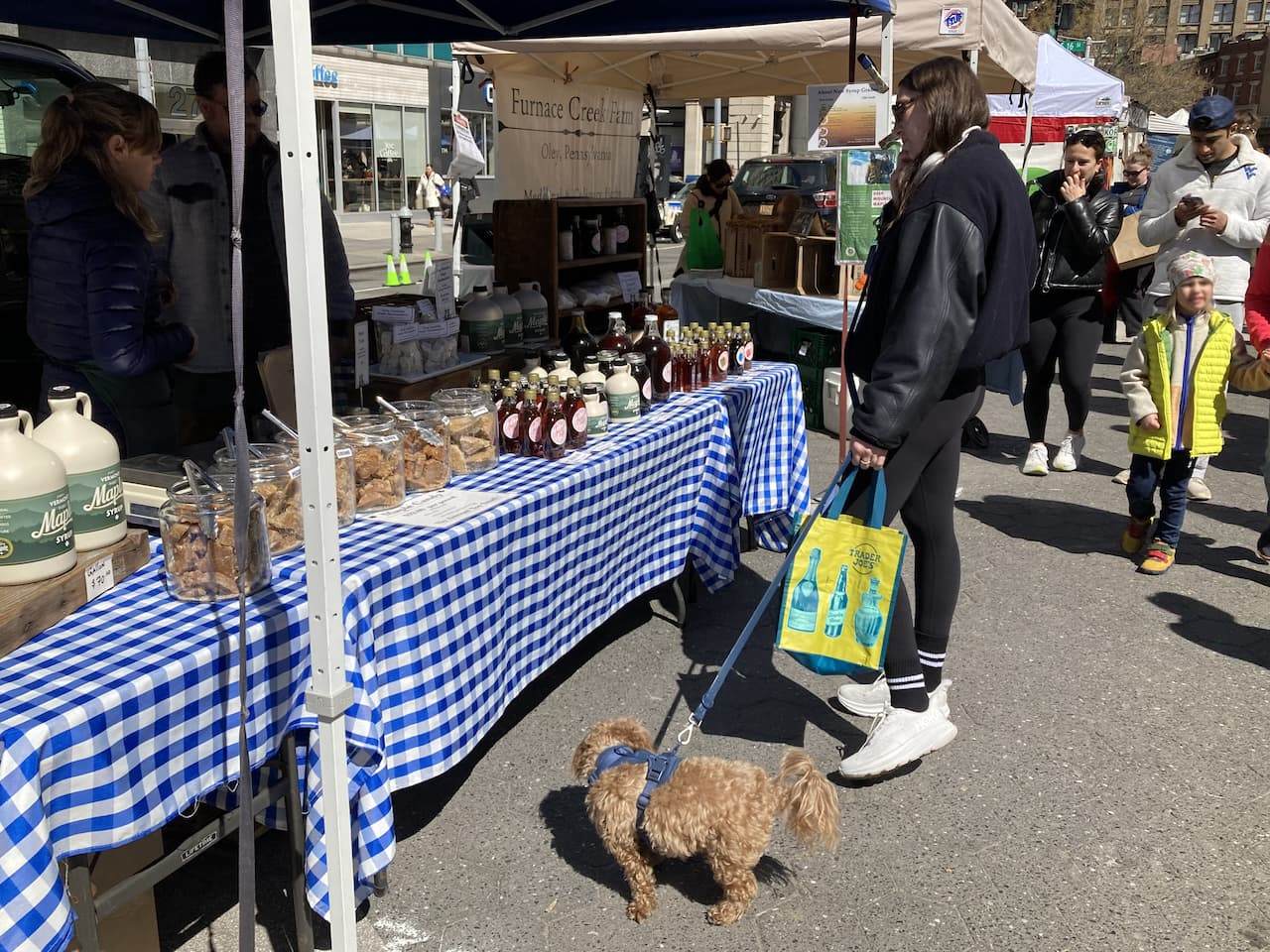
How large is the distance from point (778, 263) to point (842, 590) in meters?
4.90

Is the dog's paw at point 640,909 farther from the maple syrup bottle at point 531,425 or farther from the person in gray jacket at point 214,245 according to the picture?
the person in gray jacket at point 214,245

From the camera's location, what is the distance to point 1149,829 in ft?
9.09

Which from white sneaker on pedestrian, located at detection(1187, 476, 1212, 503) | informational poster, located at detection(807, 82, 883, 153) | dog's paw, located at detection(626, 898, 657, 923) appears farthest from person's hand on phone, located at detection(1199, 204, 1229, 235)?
dog's paw, located at detection(626, 898, 657, 923)

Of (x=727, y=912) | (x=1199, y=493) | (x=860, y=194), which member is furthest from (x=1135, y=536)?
(x=727, y=912)

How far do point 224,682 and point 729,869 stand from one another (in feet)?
3.79

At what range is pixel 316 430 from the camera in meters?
1.77

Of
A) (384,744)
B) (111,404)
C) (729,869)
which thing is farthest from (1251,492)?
(111,404)

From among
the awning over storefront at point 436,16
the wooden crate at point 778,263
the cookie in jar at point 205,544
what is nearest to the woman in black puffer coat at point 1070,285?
the wooden crate at point 778,263

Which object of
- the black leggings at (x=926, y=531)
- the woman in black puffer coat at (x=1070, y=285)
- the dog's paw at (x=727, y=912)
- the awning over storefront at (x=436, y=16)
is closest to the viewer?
the dog's paw at (x=727, y=912)

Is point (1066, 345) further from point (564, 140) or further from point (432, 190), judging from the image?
point (432, 190)

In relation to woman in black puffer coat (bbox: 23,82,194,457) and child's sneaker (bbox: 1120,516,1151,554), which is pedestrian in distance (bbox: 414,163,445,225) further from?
woman in black puffer coat (bbox: 23,82,194,457)

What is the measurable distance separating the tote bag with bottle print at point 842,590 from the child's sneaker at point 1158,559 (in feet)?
8.30

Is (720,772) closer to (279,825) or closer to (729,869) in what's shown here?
(729,869)

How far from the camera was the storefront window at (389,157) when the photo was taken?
24.4 m
